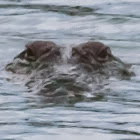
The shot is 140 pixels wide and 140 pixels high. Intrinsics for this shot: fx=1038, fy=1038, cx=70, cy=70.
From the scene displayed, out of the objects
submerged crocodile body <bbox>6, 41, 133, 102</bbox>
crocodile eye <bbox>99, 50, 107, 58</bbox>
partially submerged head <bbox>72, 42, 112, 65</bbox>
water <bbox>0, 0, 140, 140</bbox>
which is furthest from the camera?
crocodile eye <bbox>99, 50, 107, 58</bbox>

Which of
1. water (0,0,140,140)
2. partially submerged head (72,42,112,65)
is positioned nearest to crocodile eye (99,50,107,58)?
partially submerged head (72,42,112,65)

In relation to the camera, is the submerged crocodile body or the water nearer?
the water

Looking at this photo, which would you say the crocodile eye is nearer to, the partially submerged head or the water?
the partially submerged head

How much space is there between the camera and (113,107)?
10195 millimetres

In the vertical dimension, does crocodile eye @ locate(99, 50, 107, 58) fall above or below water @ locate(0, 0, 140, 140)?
above

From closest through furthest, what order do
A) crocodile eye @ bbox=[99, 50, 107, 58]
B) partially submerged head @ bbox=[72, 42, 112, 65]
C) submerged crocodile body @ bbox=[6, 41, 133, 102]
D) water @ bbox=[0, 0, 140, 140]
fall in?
water @ bbox=[0, 0, 140, 140]
submerged crocodile body @ bbox=[6, 41, 133, 102]
partially submerged head @ bbox=[72, 42, 112, 65]
crocodile eye @ bbox=[99, 50, 107, 58]

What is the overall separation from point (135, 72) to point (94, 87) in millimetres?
1558

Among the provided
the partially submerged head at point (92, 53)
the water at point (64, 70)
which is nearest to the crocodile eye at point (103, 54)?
the partially submerged head at point (92, 53)

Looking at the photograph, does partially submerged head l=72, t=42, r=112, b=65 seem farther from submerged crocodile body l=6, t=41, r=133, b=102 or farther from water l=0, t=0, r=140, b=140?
water l=0, t=0, r=140, b=140

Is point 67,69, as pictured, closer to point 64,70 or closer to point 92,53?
point 64,70

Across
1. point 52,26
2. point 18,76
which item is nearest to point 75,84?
point 18,76

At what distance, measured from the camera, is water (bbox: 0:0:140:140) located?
9.09 metres

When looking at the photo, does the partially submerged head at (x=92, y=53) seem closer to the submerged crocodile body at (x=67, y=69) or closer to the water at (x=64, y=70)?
the submerged crocodile body at (x=67, y=69)

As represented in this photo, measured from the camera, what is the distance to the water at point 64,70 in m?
9.09
